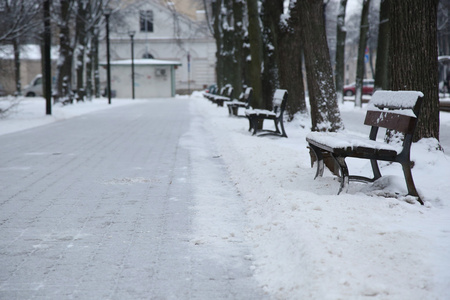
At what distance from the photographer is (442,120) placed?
1698cm

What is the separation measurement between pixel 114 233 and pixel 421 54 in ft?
13.1

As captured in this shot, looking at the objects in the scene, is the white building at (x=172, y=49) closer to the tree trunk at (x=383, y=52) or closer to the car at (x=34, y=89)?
the car at (x=34, y=89)

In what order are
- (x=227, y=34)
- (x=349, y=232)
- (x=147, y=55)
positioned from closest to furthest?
(x=349, y=232) → (x=227, y=34) → (x=147, y=55)

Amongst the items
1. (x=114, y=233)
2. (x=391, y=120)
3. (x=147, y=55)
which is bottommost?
(x=114, y=233)

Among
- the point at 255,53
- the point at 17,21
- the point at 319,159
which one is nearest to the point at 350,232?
the point at 319,159

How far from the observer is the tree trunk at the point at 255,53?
47.3ft

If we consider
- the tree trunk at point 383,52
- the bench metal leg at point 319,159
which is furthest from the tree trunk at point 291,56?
the tree trunk at point 383,52

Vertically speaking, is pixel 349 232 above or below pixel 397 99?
below

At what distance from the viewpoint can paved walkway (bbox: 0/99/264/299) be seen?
141 inches

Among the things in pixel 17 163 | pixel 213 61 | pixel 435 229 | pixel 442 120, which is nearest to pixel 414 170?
pixel 435 229

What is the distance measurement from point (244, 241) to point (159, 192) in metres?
2.18

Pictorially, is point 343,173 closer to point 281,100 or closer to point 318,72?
point 318,72

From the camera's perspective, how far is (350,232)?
13.9ft

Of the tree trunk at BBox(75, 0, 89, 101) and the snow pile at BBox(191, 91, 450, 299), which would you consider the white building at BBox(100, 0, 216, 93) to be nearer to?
the tree trunk at BBox(75, 0, 89, 101)
